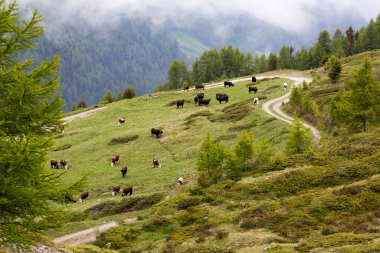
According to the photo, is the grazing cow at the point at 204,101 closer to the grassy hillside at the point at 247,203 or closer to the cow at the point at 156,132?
the cow at the point at 156,132

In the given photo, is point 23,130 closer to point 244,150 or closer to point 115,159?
point 244,150

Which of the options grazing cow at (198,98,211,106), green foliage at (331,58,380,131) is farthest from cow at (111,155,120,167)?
grazing cow at (198,98,211,106)

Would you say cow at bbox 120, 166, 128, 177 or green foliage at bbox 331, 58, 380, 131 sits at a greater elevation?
green foliage at bbox 331, 58, 380, 131

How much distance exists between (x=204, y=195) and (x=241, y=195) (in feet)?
11.0

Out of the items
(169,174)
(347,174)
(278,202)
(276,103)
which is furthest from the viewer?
(276,103)

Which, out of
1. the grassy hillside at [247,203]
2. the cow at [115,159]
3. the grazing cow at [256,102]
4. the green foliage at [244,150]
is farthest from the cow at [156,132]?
the green foliage at [244,150]

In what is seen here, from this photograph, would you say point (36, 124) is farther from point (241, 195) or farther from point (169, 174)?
point (169, 174)

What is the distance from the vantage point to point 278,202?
27.7 metres

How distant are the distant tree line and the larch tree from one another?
445 feet

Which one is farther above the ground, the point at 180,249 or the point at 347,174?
the point at 347,174

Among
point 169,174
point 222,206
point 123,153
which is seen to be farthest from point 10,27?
point 123,153

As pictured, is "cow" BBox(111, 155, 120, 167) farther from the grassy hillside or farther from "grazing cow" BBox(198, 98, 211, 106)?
"grazing cow" BBox(198, 98, 211, 106)

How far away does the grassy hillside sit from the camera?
22.2 meters

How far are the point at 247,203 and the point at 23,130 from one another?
17.9 metres
